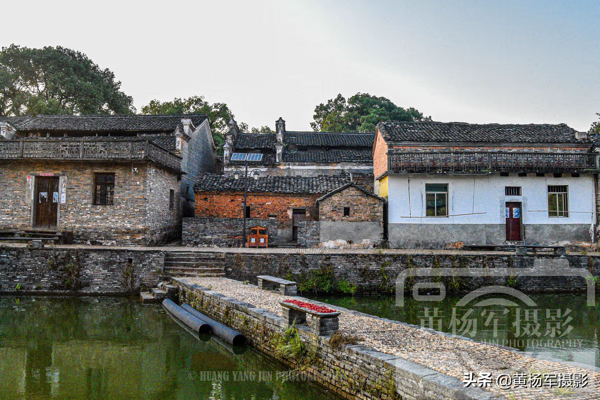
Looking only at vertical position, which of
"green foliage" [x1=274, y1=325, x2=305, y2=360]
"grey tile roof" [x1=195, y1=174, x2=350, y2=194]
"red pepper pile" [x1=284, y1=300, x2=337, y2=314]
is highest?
"grey tile roof" [x1=195, y1=174, x2=350, y2=194]

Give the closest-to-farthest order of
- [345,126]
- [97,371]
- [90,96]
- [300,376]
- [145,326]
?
[300,376] < [97,371] < [145,326] < [90,96] < [345,126]

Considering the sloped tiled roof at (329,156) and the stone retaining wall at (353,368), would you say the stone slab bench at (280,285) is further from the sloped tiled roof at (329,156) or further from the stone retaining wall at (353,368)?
the sloped tiled roof at (329,156)

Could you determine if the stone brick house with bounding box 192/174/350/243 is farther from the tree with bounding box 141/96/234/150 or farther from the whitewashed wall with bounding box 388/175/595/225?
the tree with bounding box 141/96/234/150

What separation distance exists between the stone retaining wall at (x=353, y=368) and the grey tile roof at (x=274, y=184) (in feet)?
36.8

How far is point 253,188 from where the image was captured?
20359 mm

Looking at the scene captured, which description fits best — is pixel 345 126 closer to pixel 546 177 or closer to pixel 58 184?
pixel 546 177

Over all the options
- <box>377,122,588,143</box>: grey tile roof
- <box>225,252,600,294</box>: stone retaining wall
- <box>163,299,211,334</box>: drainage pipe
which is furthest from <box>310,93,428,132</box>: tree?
<box>163,299,211,334</box>: drainage pipe

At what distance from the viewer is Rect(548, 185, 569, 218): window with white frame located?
1930cm

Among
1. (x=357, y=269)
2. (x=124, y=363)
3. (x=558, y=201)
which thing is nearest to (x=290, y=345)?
(x=124, y=363)

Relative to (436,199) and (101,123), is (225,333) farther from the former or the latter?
(101,123)

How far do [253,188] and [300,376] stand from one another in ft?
45.7

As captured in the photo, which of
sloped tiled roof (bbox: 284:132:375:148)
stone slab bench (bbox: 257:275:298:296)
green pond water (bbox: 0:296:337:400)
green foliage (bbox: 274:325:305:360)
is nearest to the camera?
green pond water (bbox: 0:296:337:400)

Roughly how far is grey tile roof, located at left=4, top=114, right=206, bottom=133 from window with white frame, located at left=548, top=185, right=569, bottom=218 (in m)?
19.0

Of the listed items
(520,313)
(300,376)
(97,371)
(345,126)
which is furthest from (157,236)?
(345,126)
